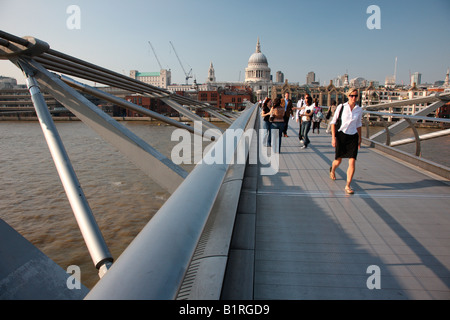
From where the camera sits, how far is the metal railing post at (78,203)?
2000 mm

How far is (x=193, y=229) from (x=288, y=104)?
5.95m

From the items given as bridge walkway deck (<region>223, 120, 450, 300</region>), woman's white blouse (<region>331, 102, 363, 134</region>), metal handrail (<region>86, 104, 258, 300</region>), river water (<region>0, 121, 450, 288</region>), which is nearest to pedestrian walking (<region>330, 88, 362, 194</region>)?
woman's white blouse (<region>331, 102, 363, 134</region>)

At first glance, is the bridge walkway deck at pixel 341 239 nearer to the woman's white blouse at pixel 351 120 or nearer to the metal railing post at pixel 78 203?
the woman's white blouse at pixel 351 120

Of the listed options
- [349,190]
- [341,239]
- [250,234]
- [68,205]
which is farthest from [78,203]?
[68,205]

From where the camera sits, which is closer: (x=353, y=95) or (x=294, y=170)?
(x=353, y=95)

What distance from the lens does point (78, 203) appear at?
223 cm

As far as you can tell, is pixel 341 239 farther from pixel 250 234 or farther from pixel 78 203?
pixel 78 203

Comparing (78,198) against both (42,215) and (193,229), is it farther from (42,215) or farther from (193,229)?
(42,215)

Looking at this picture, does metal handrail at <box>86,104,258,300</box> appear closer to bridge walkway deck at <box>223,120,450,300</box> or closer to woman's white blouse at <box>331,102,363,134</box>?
bridge walkway deck at <box>223,120,450,300</box>

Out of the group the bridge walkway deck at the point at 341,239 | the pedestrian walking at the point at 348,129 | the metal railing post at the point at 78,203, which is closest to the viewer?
the bridge walkway deck at the point at 341,239

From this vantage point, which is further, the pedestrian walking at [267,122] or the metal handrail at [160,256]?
the pedestrian walking at [267,122]

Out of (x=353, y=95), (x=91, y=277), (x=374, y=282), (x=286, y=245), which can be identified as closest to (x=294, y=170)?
(x=353, y=95)

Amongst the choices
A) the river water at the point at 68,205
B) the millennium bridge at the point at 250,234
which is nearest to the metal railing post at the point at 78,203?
the millennium bridge at the point at 250,234
